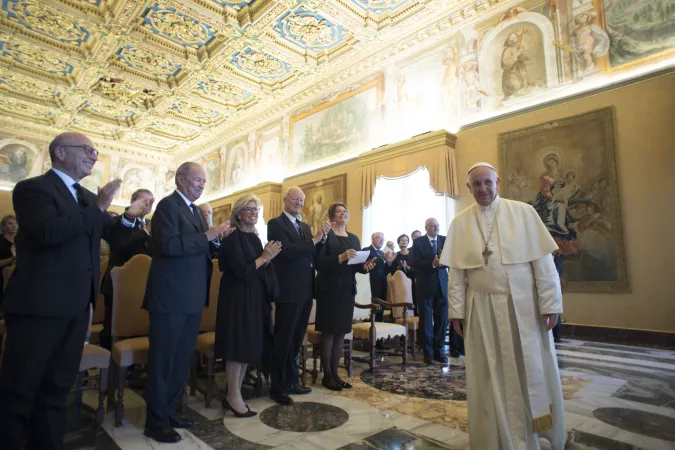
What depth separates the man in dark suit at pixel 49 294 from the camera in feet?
5.63

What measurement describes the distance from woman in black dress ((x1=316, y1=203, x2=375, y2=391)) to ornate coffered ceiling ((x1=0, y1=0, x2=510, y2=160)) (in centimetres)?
599

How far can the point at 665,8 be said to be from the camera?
215 inches

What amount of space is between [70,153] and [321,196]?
838cm

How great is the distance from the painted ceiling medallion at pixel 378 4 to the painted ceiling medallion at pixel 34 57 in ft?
24.4

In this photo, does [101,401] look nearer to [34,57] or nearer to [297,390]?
[297,390]

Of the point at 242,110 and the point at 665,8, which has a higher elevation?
the point at 242,110

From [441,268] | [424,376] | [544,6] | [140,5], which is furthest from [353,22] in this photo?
[424,376]

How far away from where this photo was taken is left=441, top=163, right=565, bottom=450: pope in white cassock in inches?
79.5

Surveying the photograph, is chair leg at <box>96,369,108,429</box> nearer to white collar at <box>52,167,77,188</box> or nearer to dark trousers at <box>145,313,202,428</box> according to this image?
dark trousers at <box>145,313,202,428</box>

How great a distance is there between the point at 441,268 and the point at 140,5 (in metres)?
7.58

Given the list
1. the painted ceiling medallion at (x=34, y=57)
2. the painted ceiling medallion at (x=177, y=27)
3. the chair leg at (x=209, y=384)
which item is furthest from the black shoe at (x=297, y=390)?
the painted ceiling medallion at (x=34, y=57)

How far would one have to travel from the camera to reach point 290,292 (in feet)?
10.4

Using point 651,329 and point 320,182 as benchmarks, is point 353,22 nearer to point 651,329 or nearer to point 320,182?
point 320,182

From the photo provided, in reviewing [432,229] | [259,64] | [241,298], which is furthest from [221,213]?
[241,298]
